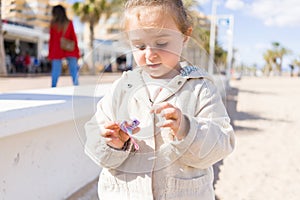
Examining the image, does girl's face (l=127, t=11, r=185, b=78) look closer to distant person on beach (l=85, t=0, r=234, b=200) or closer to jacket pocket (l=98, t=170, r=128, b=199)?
distant person on beach (l=85, t=0, r=234, b=200)

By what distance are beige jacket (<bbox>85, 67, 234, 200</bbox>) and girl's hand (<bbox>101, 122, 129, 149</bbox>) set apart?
0.03 m

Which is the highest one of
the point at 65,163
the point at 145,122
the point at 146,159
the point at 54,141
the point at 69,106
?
the point at 145,122

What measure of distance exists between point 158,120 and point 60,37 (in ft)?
14.1

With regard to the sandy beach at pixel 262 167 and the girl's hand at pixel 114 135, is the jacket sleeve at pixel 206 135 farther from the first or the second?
the sandy beach at pixel 262 167

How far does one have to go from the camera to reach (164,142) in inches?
40.4

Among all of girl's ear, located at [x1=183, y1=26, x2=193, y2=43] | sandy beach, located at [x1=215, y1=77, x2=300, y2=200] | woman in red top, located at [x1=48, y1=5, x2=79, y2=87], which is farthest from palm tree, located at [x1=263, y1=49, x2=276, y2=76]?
girl's ear, located at [x1=183, y1=26, x2=193, y2=43]

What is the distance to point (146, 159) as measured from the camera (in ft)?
3.43

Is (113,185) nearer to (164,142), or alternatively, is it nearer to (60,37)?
(164,142)

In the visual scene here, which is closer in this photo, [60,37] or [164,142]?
[164,142]

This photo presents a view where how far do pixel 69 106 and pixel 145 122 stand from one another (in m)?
1.34

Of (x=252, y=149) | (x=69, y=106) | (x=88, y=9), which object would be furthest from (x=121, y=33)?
(x=88, y=9)

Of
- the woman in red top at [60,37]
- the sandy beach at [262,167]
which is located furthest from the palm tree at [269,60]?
A: the woman in red top at [60,37]

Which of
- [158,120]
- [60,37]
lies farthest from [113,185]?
[60,37]

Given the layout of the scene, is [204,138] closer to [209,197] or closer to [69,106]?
[209,197]
